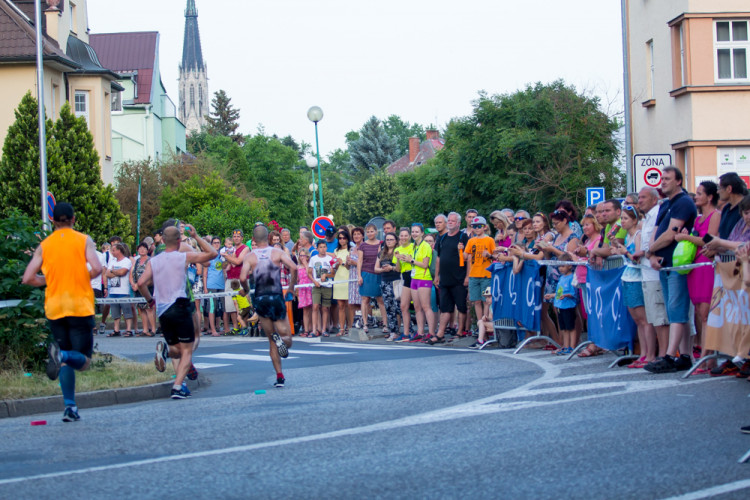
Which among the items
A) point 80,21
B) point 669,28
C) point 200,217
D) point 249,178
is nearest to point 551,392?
point 669,28

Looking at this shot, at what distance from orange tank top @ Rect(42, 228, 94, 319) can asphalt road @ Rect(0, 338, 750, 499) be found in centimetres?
110

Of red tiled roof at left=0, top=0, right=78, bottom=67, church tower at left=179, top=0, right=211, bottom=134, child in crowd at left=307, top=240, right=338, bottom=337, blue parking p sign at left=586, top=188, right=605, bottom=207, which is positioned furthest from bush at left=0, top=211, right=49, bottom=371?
church tower at left=179, top=0, right=211, bottom=134

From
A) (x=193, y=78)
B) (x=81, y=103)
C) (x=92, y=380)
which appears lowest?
(x=92, y=380)

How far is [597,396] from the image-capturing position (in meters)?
9.01

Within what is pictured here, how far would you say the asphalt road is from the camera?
5.74 metres

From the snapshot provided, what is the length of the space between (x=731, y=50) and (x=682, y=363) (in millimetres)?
19056

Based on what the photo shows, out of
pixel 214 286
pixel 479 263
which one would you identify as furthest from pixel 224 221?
pixel 479 263

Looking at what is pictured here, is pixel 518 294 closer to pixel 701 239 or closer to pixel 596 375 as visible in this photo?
pixel 596 375

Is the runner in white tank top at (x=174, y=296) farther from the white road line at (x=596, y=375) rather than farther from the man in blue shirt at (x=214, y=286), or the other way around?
the man in blue shirt at (x=214, y=286)

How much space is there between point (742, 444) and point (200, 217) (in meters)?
40.1

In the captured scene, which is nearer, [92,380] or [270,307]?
[270,307]

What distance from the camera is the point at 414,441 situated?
7.08 metres

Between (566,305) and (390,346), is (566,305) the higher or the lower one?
the higher one

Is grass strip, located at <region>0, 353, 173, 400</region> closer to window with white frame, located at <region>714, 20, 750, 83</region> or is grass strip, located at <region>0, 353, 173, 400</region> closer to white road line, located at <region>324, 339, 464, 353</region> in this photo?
white road line, located at <region>324, 339, 464, 353</region>
